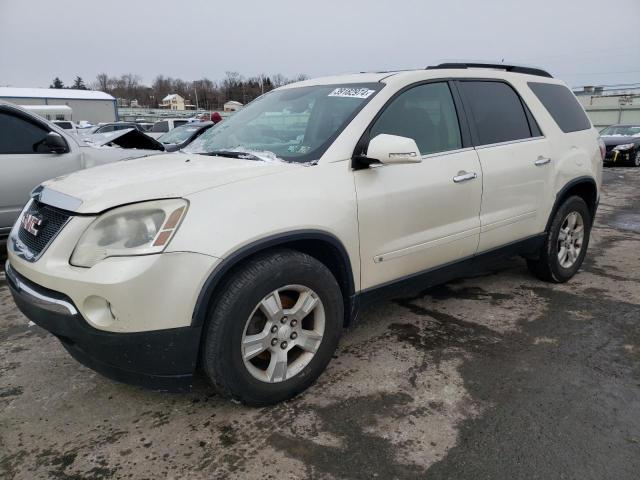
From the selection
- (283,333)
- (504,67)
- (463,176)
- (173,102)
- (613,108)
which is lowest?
(283,333)

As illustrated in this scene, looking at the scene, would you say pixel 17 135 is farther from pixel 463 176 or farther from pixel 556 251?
pixel 556 251

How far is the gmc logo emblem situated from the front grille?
13 mm

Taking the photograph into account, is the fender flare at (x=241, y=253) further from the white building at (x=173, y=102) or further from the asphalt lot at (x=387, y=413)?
the white building at (x=173, y=102)

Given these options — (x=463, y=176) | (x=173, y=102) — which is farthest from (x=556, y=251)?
(x=173, y=102)

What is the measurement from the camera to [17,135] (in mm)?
5164

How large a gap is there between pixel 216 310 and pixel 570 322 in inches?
108

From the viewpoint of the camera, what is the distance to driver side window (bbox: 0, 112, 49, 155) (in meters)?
5.10

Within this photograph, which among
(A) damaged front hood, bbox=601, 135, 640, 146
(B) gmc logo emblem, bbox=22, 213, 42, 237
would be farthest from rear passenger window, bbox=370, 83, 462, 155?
(A) damaged front hood, bbox=601, 135, 640, 146

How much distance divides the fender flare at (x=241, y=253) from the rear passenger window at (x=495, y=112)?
1.58m

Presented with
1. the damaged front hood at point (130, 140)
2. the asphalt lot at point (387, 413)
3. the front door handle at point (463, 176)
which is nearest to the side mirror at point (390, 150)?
the front door handle at point (463, 176)

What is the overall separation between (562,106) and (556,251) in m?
1.28

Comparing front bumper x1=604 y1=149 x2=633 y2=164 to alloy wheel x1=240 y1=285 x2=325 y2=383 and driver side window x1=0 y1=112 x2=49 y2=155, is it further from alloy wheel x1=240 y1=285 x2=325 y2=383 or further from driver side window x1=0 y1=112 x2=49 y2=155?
alloy wheel x1=240 y1=285 x2=325 y2=383

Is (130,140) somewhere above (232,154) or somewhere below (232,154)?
above

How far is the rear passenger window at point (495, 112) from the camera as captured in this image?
352 centimetres
